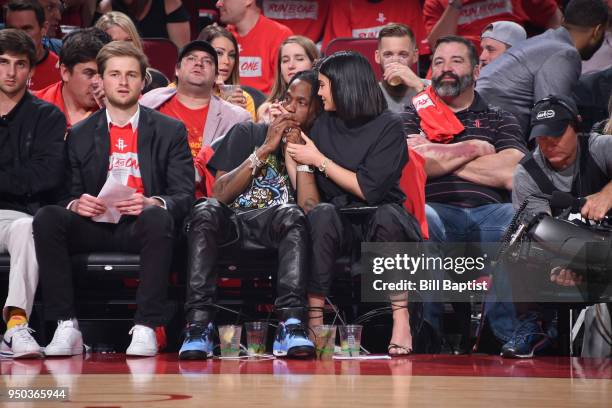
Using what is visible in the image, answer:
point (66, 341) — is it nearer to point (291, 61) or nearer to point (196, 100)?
point (196, 100)

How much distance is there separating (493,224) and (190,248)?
1.50 metres

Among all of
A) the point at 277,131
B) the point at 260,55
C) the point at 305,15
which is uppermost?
the point at 305,15

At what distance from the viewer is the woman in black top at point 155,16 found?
689 centimetres

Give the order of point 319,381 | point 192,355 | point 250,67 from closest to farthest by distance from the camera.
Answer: point 319,381 < point 192,355 < point 250,67

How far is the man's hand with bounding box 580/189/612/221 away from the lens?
4.05 m

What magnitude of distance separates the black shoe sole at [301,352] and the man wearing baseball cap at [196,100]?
1556mm

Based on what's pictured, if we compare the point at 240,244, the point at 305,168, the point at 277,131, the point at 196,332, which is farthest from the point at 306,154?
the point at 196,332

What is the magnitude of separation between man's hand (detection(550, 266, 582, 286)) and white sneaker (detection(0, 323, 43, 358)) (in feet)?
6.92

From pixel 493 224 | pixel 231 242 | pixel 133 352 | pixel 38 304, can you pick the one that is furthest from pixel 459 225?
pixel 38 304

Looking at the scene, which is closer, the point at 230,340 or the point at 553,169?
the point at 230,340

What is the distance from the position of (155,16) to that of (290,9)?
0.97m

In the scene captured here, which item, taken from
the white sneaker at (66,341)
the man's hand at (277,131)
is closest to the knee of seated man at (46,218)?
the white sneaker at (66,341)

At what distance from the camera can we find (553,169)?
443cm

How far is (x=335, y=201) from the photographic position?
14.6 feet
